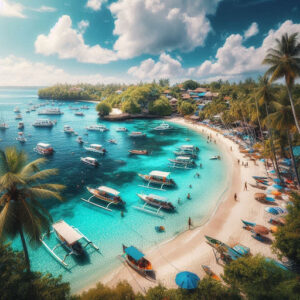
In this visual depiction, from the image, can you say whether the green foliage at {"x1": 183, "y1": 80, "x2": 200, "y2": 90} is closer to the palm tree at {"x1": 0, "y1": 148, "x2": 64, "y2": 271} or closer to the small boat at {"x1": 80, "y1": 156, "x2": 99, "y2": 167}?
the small boat at {"x1": 80, "y1": 156, "x2": 99, "y2": 167}

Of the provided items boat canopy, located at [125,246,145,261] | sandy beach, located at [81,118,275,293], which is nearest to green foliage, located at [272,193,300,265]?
sandy beach, located at [81,118,275,293]

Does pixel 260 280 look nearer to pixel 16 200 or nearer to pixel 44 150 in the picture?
pixel 16 200

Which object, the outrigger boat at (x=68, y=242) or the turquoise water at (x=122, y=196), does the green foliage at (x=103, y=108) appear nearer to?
the turquoise water at (x=122, y=196)

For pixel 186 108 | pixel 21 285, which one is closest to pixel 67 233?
pixel 21 285

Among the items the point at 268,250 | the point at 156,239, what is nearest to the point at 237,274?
the point at 268,250

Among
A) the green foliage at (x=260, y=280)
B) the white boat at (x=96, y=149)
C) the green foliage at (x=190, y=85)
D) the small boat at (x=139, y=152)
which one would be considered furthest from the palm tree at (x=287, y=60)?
the green foliage at (x=190, y=85)

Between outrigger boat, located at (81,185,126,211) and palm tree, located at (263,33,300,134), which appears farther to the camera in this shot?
outrigger boat, located at (81,185,126,211)
